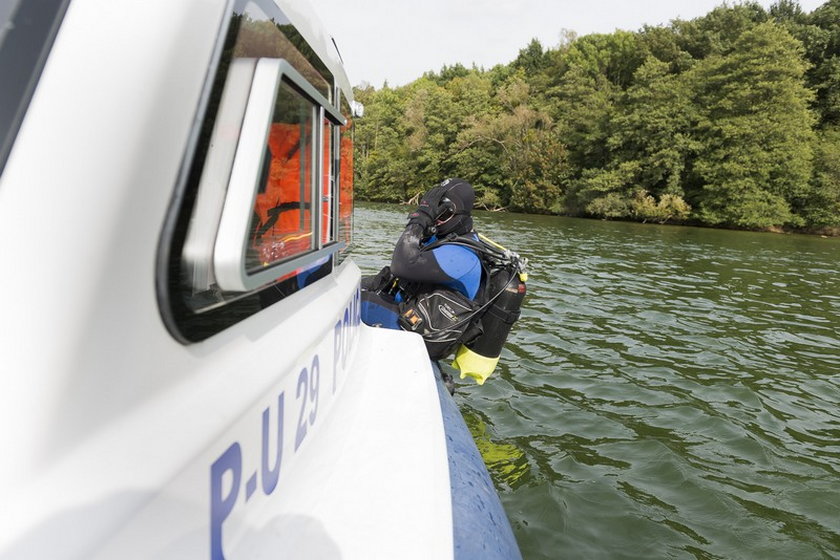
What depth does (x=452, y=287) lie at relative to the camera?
3.93 meters

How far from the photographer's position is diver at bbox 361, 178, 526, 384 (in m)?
3.79

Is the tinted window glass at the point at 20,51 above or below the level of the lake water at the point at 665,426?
above

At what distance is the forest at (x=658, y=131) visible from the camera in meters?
33.2

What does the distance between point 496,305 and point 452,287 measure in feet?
1.18

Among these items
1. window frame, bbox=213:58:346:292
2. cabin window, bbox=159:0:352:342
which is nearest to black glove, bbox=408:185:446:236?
cabin window, bbox=159:0:352:342

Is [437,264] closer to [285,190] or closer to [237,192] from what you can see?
[285,190]

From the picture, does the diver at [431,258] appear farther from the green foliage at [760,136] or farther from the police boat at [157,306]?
the green foliage at [760,136]

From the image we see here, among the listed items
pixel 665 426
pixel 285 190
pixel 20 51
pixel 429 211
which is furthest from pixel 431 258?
pixel 20 51

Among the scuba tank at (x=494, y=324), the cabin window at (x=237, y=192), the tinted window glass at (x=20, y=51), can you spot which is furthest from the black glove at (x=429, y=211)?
the tinted window glass at (x=20, y=51)

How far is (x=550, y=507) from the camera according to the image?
3.64 meters

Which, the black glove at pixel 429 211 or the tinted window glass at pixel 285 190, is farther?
the black glove at pixel 429 211

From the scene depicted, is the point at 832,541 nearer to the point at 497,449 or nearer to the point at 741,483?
the point at 741,483

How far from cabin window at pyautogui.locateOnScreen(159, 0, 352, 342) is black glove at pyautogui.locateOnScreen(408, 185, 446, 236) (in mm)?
2397

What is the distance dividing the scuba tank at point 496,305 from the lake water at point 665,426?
2.66 feet
